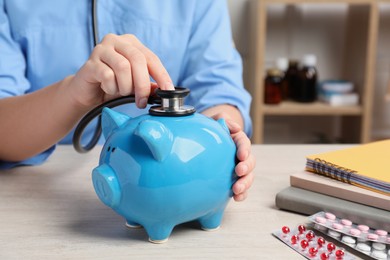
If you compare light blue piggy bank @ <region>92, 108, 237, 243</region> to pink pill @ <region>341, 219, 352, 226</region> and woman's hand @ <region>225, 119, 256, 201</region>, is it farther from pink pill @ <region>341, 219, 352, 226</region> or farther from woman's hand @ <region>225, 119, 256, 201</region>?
pink pill @ <region>341, 219, 352, 226</region>

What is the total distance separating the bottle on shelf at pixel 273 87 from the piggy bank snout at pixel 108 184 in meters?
1.48

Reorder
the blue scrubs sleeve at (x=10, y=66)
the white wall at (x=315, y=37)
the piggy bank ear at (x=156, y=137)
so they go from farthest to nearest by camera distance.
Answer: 1. the white wall at (x=315, y=37)
2. the blue scrubs sleeve at (x=10, y=66)
3. the piggy bank ear at (x=156, y=137)

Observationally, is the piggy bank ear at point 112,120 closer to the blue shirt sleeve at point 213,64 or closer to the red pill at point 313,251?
the red pill at point 313,251

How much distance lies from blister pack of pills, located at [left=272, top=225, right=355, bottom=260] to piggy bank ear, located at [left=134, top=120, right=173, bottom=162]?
159 mm

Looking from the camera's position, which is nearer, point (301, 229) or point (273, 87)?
point (301, 229)

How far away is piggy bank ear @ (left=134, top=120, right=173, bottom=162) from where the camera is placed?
486mm

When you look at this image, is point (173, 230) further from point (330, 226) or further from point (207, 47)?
point (207, 47)

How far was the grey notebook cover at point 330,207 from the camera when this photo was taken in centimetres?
56

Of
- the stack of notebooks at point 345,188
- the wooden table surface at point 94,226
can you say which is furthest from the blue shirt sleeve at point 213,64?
the stack of notebooks at point 345,188

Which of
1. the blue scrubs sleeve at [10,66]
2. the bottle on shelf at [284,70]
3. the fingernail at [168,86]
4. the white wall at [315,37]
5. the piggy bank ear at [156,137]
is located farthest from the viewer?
the white wall at [315,37]

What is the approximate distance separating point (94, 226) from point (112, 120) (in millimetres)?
122

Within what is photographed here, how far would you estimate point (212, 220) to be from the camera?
57cm

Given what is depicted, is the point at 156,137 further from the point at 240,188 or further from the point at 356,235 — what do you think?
the point at 356,235

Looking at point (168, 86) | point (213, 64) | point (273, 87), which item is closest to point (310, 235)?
point (168, 86)
